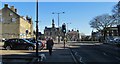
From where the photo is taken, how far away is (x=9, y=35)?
113875mm

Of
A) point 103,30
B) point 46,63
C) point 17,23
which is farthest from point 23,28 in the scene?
point 46,63

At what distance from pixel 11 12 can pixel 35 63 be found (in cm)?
9671

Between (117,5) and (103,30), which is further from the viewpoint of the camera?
(103,30)

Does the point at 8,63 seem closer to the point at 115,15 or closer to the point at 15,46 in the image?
the point at 15,46

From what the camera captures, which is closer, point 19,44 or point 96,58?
point 96,58

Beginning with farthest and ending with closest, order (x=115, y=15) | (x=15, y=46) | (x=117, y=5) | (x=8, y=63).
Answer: (x=115, y=15) → (x=117, y=5) → (x=15, y=46) → (x=8, y=63)

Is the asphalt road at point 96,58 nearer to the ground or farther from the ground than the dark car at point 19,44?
nearer to the ground

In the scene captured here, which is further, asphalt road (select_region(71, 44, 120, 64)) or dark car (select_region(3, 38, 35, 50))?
dark car (select_region(3, 38, 35, 50))

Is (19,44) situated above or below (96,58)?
above

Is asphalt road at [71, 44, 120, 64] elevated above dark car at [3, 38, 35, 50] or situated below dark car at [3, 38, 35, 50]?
below

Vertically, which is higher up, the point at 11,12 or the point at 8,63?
the point at 11,12

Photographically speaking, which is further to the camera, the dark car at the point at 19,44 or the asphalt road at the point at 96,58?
the dark car at the point at 19,44

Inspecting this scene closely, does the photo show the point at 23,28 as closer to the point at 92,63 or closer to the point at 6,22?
the point at 6,22

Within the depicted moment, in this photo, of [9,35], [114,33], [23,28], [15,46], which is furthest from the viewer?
[114,33]
